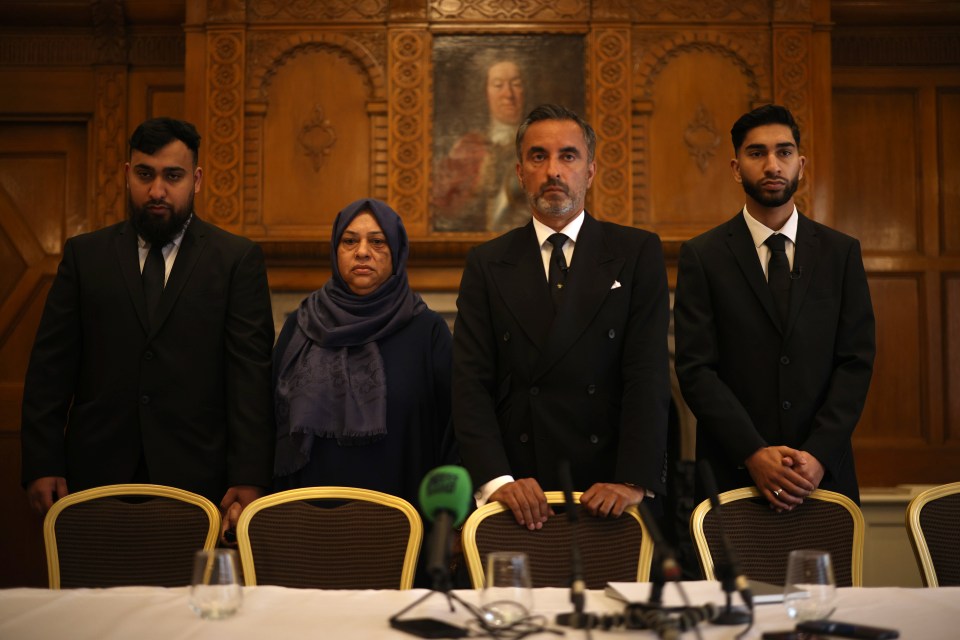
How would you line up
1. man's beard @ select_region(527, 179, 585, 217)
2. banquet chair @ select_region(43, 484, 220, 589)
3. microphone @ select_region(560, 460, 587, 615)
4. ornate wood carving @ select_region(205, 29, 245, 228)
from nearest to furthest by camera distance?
microphone @ select_region(560, 460, 587, 615) < banquet chair @ select_region(43, 484, 220, 589) < man's beard @ select_region(527, 179, 585, 217) < ornate wood carving @ select_region(205, 29, 245, 228)

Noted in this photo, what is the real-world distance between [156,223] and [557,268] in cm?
130

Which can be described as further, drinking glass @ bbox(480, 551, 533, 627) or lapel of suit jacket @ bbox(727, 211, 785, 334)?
lapel of suit jacket @ bbox(727, 211, 785, 334)

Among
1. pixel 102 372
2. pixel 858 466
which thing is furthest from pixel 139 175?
pixel 858 466

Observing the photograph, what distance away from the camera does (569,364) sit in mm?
2643

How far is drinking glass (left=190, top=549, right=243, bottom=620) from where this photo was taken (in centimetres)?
167

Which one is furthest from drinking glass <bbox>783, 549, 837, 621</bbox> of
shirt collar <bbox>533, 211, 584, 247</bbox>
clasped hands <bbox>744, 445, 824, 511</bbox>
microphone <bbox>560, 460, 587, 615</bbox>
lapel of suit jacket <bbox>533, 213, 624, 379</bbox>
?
shirt collar <bbox>533, 211, 584, 247</bbox>

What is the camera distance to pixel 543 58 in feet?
Result: 16.3

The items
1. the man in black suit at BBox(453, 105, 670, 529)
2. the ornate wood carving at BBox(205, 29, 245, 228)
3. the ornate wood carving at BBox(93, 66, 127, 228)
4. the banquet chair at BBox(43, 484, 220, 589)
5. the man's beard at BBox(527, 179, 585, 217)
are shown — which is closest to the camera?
the banquet chair at BBox(43, 484, 220, 589)

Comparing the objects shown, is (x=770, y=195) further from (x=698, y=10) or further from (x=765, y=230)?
(x=698, y=10)

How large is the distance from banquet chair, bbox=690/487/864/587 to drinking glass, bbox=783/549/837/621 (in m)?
0.64

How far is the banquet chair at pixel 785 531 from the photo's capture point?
2350mm

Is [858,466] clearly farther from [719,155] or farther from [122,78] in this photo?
[122,78]

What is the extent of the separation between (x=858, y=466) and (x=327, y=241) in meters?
3.23

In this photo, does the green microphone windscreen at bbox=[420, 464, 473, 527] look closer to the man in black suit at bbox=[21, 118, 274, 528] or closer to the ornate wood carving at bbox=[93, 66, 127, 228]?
the man in black suit at bbox=[21, 118, 274, 528]
